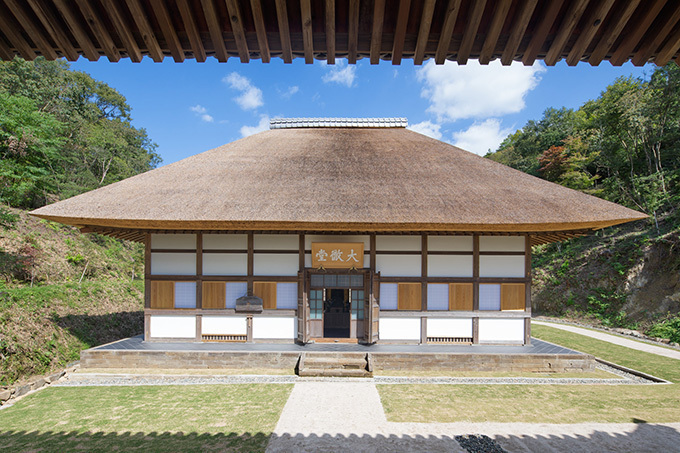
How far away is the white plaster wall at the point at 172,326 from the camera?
884cm

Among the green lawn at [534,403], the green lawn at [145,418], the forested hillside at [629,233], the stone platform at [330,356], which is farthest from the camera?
the forested hillside at [629,233]

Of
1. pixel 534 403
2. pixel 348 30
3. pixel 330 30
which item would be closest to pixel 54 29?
pixel 330 30

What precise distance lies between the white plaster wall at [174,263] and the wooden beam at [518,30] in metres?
9.12

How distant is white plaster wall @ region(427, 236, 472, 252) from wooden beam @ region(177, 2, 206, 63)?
7885 mm

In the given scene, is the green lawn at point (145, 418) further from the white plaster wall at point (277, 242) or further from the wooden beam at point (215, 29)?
the wooden beam at point (215, 29)

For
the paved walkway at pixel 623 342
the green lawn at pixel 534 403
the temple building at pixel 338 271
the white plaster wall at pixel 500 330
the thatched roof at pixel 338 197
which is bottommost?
the paved walkway at pixel 623 342

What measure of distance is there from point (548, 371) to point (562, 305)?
11168mm

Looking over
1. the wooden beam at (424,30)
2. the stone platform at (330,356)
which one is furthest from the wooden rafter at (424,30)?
the stone platform at (330,356)

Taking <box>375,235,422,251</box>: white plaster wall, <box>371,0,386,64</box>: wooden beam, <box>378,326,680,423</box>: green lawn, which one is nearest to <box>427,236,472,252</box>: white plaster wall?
<box>375,235,422,251</box>: white plaster wall

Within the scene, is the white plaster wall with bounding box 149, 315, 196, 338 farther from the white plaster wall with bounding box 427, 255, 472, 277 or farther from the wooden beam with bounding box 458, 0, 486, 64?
the wooden beam with bounding box 458, 0, 486, 64

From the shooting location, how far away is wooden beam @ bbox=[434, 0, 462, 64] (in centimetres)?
196

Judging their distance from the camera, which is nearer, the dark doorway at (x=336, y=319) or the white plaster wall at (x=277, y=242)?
the white plaster wall at (x=277, y=242)

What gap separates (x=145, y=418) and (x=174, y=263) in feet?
15.0

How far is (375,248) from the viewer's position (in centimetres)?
895
